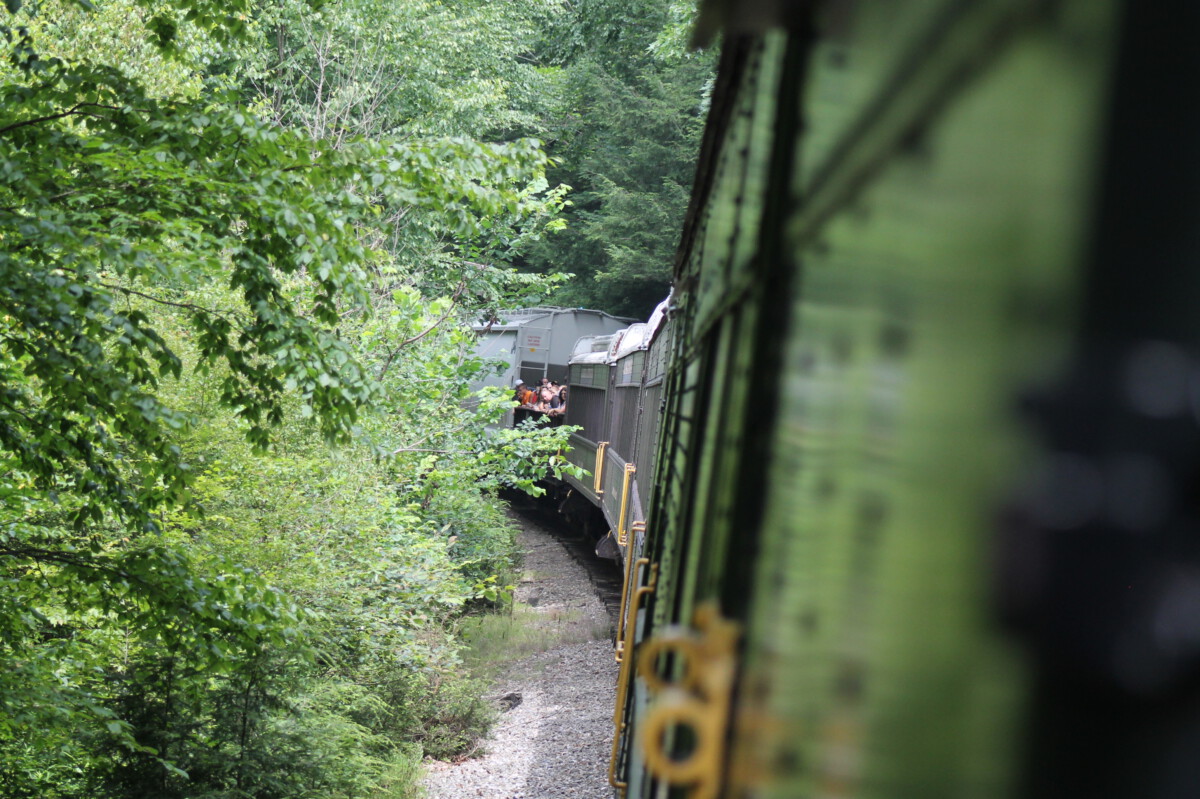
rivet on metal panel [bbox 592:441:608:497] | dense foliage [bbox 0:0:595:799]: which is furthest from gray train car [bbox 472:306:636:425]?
dense foliage [bbox 0:0:595:799]

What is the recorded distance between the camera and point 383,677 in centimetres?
934

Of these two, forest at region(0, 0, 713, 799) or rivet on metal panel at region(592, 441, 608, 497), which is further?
rivet on metal panel at region(592, 441, 608, 497)

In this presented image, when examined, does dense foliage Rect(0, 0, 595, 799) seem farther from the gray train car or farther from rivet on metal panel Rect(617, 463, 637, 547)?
the gray train car

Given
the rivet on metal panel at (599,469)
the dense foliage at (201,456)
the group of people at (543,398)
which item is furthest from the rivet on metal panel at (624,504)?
the group of people at (543,398)

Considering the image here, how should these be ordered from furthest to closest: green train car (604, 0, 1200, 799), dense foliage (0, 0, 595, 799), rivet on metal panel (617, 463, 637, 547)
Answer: rivet on metal panel (617, 463, 637, 547), dense foliage (0, 0, 595, 799), green train car (604, 0, 1200, 799)

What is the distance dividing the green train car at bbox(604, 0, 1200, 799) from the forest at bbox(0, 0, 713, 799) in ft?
12.3

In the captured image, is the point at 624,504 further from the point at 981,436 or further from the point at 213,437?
the point at 981,436

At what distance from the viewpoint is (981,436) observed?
0.67 m

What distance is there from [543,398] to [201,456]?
13.6 meters

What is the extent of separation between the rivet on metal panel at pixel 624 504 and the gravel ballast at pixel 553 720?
156cm

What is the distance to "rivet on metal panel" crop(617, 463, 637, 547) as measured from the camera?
1108cm

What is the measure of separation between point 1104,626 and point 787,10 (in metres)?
0.90

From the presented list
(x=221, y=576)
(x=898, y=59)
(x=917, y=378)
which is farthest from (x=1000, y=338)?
(x=221, y=576)

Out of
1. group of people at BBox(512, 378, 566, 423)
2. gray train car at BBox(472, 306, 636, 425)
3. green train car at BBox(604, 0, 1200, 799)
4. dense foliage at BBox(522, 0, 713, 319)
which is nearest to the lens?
green train car at BBox(604, 0, 1200, 799)
